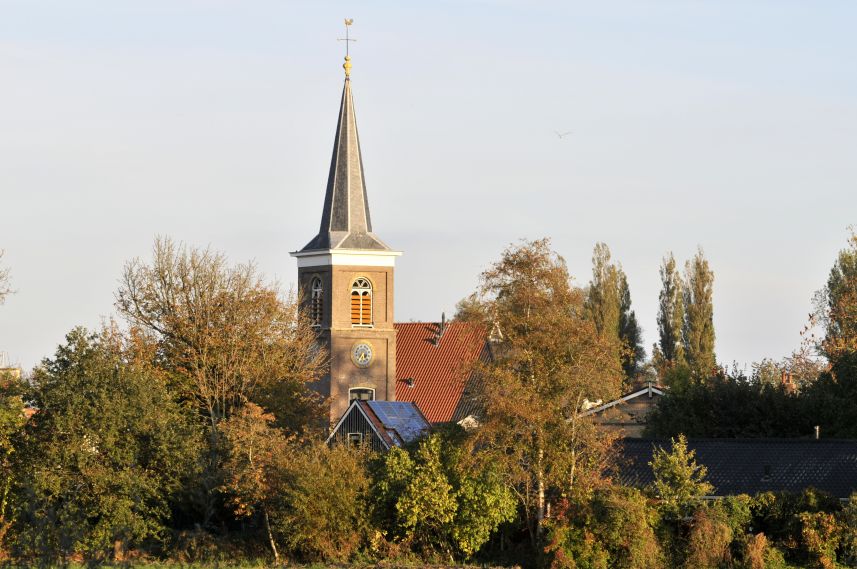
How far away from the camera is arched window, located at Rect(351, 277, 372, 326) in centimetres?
6166

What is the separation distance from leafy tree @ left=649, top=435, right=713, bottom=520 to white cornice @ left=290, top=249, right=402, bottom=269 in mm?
25063

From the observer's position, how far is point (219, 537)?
41.2m

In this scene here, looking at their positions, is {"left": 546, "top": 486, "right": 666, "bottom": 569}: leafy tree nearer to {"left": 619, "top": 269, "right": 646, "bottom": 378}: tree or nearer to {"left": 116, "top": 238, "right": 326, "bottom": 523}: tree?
{"left": 116, "top": 238, "right": 326, "bottom": 523}: tree

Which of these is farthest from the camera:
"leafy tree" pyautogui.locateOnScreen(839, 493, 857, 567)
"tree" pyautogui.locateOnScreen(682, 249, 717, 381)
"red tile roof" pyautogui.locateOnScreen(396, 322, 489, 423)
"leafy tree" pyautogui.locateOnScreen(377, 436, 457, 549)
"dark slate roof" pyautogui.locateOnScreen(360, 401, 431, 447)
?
"tree" pyautogui.locateOnScreen(682, 249, 717, 381)

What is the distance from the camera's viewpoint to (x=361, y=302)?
203 ft

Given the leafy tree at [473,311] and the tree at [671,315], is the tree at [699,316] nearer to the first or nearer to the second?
the tree at [671,315]

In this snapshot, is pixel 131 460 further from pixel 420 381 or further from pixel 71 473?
pixel 420 381

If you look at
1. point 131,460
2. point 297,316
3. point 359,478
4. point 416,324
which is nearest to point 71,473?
point 131,460

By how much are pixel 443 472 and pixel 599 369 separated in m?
5.32

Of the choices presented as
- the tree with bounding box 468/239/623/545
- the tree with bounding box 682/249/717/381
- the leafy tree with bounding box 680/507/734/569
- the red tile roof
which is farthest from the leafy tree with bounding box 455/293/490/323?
the tree with bounding box 682/249/717/381

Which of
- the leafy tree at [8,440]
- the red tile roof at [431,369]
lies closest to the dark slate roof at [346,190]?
the red tile roof at [431,369]

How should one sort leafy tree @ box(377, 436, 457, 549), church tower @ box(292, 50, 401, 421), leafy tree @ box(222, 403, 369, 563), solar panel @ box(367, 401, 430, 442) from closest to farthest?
leafy tree @ box(377, 436, 457, 549) < leafy tree @ box(222, 403, 369, 563) < solar panel @ box(367, 401, 430, 442) < church tower @ box(292, 50, 401, 421)

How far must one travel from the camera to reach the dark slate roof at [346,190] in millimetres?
61656

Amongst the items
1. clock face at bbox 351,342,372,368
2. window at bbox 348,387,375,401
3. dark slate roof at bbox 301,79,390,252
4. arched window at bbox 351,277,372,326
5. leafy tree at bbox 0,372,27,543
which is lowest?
leafy tree at bbox 0,372,27,543
